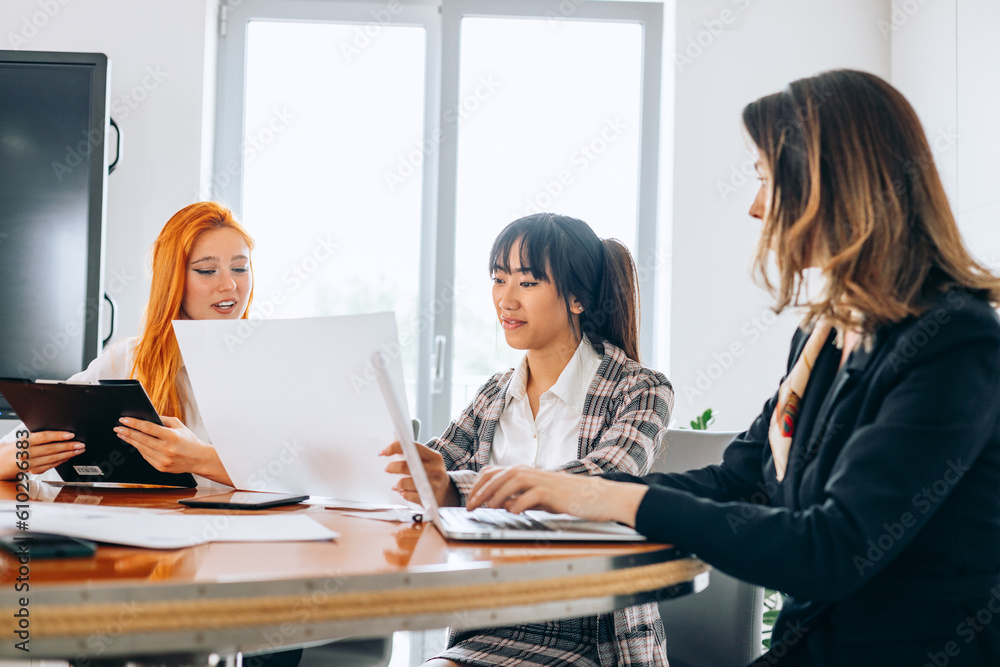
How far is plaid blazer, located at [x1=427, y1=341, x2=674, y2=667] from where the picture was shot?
1.28m

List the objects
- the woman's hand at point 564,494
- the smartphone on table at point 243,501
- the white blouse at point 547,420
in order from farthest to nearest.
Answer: the white blouse at point 547,420 < the smartphone on table at point 243,501 < the woman's hand at point 564,494

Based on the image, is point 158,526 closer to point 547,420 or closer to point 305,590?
point 305,590

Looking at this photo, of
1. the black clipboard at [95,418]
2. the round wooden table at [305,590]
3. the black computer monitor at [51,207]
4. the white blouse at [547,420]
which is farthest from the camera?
the black computer monitor at [51,207]

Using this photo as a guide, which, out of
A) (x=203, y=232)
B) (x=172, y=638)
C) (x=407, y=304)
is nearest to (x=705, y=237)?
(x=407, y=304)

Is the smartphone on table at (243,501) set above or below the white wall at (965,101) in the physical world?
below

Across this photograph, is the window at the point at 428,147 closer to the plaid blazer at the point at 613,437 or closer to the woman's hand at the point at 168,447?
the plaid blazer at the point at 613,437

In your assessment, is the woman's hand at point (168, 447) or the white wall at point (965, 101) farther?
the white wall at point (965, 101)

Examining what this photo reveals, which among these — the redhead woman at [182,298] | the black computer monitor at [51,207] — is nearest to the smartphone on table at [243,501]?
the redhead woman at [182,298]

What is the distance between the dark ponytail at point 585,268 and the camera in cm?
171

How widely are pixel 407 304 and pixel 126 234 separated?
110 cm

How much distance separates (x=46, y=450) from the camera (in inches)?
50.8

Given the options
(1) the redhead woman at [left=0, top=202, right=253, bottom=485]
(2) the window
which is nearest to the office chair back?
(1) the redhead woman at [left=0, top=202, right=253, bottom=485]

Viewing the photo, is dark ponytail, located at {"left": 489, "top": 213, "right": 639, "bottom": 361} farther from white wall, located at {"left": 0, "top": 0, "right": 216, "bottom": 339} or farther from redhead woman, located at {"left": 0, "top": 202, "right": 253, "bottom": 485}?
white wall, located at {"left": 0, "top": 0, "right": 216, "bottom": 339}

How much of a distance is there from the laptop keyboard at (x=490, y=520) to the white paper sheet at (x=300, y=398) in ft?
0.56
